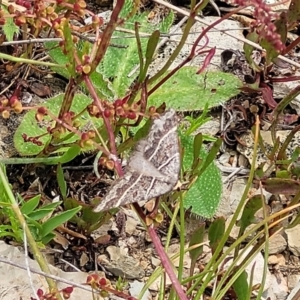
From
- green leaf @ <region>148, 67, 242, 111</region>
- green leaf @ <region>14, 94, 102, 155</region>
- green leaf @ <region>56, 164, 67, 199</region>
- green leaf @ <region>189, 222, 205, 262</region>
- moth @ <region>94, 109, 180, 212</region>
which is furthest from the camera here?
green leaf @ <region>148, 67, 242, 111</region>

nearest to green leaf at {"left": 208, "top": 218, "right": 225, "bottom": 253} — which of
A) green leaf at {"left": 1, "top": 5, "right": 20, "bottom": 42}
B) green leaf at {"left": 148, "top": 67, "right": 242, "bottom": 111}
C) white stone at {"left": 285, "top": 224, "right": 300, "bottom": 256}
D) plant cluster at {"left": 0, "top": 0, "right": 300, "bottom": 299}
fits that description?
plant cluster at {"left": 0, "top": 0, "right": 300, "bottom": 299}

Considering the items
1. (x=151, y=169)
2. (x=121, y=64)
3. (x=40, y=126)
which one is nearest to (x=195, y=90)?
(x=121, y=64)

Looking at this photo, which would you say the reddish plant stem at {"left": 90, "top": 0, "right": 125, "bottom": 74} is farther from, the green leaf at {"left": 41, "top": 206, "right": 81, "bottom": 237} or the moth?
the green leaf at {"left": 41, "top": 206, "right": 81, "bottom": 237}

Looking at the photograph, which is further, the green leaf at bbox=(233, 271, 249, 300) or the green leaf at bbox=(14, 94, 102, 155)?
the green leaf at bbox=(14, 94, 102, 155)

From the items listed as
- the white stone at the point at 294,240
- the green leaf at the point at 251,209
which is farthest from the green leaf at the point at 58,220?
the white stone at the point at 294,240

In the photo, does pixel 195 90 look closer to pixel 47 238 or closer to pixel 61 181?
pixel 61 181

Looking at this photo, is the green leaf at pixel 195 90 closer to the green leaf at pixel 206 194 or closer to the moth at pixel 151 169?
the green leaf at pixel 206 194
